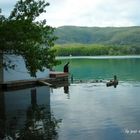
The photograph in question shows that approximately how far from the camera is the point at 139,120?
23844 millimetres

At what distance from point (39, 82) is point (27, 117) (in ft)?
68.2

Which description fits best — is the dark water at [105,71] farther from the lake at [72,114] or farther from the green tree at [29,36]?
the green tree at [29,36]

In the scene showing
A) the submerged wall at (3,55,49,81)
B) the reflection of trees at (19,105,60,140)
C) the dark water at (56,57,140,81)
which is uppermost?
the submerged wall at (3,55,49,81)

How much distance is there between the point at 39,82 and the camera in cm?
4634

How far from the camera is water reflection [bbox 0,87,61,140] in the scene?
67.3 ft

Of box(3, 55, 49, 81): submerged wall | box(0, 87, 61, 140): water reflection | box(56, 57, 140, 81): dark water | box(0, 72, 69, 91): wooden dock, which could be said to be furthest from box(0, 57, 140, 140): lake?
box(56, 57, 140, 81): dark water

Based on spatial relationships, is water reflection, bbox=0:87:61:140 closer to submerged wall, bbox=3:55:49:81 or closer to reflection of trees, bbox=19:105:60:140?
reflection of trees, bbox=19:105:60:140

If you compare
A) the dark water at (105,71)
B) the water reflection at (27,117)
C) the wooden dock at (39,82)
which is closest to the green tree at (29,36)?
the water reflection at (27,117)

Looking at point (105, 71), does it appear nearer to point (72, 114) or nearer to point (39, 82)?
point (39, 82)

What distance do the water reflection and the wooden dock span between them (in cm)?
242

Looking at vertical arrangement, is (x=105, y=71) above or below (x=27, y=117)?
above

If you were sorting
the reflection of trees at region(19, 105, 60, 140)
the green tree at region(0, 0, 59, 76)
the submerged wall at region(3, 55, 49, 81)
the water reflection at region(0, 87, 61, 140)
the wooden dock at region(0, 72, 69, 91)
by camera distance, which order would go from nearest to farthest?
the reflection of trees at region(19, 105, 60, 140) < the water reflection at region(0, 87, 61, 140) < the green tree at region(0, 0, 59, 76) < the wooden dock at region(0, 72, 69, 91) < the submerged wall at region(3, 55, 49, 81)

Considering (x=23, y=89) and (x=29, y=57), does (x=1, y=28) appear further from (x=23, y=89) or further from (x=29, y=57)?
(x=23, y=89)

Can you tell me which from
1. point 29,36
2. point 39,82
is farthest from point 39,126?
point 39,82
